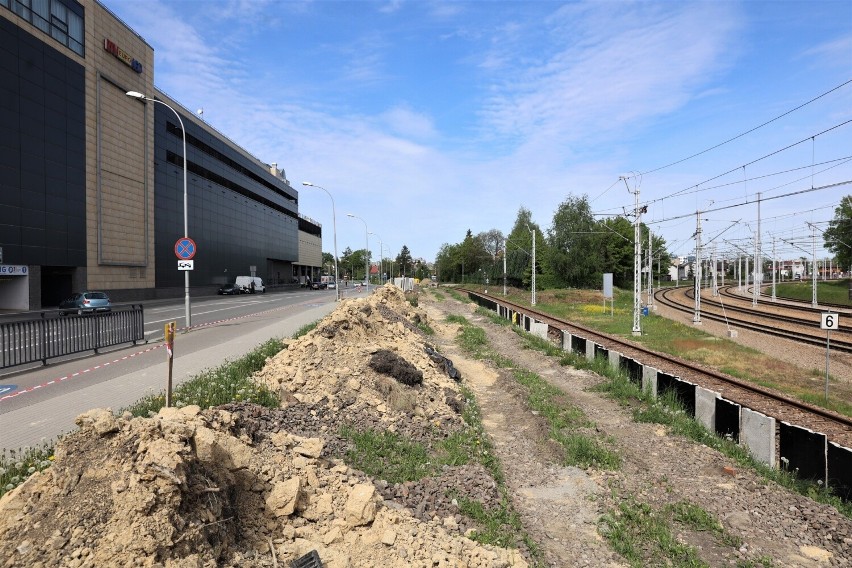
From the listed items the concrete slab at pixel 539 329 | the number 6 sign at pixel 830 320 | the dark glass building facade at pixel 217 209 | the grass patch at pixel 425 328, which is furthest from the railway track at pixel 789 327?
the dark glass building facade at pixel 217 209

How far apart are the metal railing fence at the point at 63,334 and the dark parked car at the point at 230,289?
144 feet

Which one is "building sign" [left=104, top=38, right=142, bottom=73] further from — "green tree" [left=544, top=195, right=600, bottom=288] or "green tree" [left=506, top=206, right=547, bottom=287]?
"green tree" [left=544, top=195, right=600, bottom=288]

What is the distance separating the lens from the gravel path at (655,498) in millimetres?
5289

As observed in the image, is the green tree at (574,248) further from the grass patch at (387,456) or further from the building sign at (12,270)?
the grass patch at (387,456)

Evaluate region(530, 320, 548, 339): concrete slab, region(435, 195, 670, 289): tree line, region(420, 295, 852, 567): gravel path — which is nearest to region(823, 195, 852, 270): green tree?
region(435, 195, 670, 289): tree line

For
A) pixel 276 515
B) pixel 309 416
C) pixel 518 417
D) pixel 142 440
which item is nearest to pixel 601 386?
pixel 518 417

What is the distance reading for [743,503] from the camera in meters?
6.36

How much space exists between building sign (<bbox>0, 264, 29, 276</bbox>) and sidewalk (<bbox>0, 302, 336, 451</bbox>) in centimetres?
2577

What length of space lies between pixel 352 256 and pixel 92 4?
141 m

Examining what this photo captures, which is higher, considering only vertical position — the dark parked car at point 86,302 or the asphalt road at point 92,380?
the dark parked car at point 86,302

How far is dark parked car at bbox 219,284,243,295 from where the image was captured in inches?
2295

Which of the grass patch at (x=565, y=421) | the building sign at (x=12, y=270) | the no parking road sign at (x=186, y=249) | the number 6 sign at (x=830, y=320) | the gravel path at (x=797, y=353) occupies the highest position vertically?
the no parking road sign at (x=186, y=249)

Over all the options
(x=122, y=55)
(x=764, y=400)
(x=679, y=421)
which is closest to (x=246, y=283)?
(x=122, y=55)

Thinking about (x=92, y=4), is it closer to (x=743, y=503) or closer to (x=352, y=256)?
(x=743, y=503)
